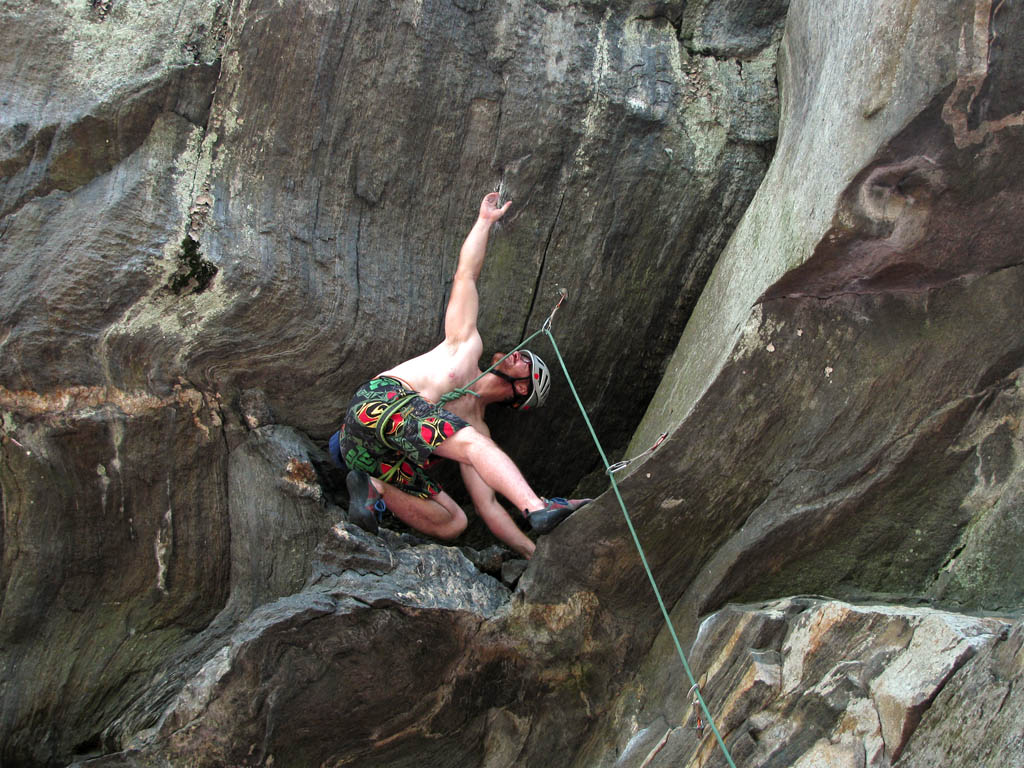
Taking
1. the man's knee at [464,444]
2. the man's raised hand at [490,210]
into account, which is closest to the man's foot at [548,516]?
the man's knee at [464,444]

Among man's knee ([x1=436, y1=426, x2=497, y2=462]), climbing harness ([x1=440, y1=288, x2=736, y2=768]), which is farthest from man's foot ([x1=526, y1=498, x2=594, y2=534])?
man's knee ([x1=436, y1=426, x2=497, y2=462])

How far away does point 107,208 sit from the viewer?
438cm

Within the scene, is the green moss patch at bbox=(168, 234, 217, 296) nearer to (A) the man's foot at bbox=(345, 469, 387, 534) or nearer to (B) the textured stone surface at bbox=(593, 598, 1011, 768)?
(A) the man's foot at bbox=(345, 469, 387, 534)

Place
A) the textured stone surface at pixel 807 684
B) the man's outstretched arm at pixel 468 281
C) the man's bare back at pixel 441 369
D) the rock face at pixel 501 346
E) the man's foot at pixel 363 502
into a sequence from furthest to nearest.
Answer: the man's outstretched arm at pixel 468 281 → the man's bare back at pixel 441 369 → the man's foot at pixel 363 502 → the rock face at pixel 501 346 → the textured stone surface at pixel 807 684

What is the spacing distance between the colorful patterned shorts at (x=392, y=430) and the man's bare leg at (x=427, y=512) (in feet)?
0.29

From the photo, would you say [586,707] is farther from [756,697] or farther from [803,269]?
[803,269]

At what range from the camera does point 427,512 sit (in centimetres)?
459

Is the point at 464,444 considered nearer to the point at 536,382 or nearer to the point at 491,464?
the point at 491,464

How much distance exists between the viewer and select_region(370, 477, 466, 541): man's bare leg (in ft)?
14.9

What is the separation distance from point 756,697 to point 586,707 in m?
0.86

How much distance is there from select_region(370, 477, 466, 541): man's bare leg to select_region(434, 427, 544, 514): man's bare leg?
398 mm

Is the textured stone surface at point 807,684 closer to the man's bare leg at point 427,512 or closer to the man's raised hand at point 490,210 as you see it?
the man's bare leg at point 427,512

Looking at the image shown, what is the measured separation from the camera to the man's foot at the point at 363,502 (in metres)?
4.36

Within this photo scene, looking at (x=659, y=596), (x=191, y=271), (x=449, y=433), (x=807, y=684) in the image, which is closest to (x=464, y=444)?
(x=449, y=433)
